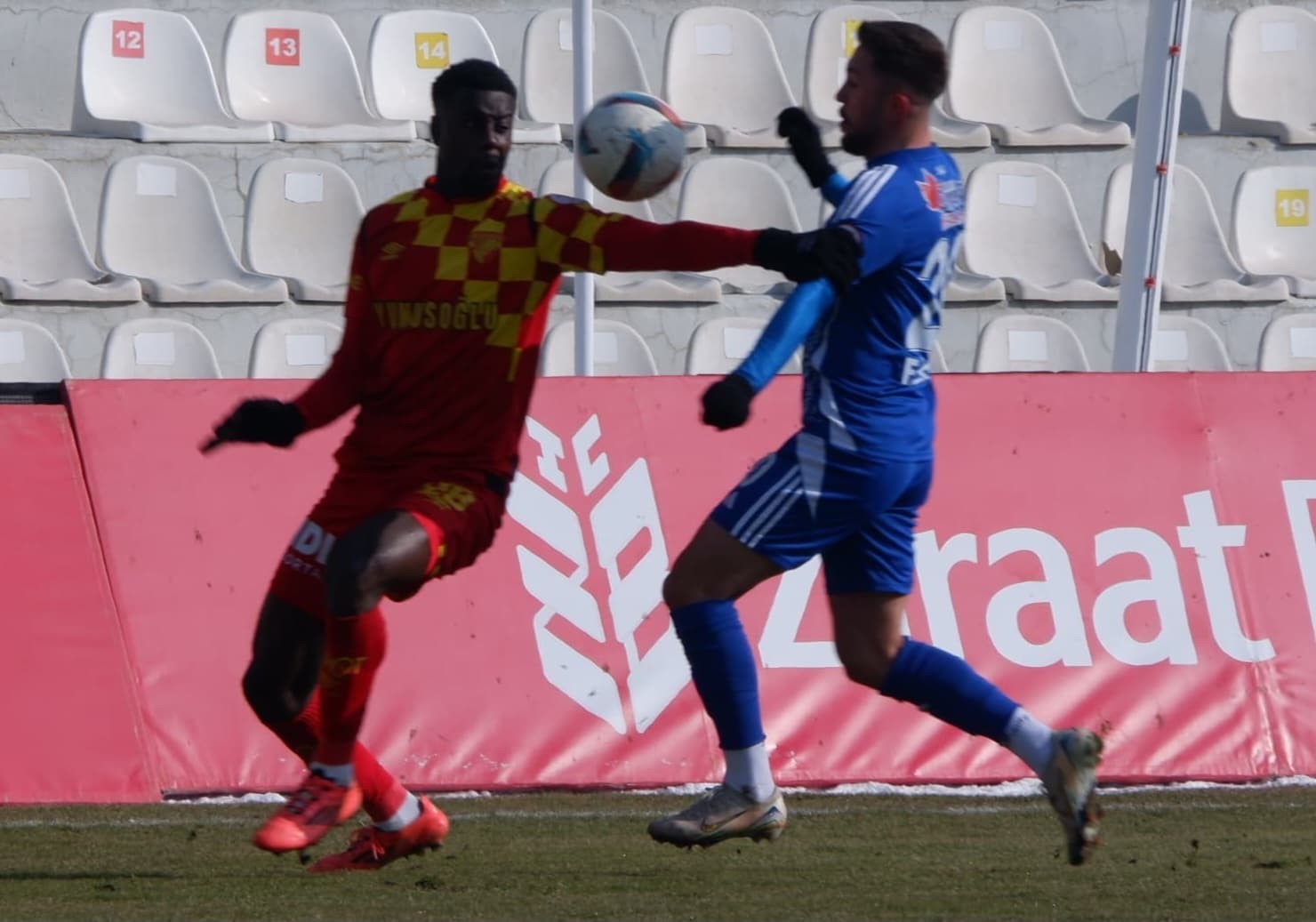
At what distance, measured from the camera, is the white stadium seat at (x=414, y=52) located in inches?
496

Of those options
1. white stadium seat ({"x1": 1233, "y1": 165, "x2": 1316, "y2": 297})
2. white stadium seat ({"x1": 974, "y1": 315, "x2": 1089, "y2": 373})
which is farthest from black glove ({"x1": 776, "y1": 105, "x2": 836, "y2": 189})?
white stadium seat ({"x1": 1233, "y1": 165, "x2": 1316, "y2": 297})

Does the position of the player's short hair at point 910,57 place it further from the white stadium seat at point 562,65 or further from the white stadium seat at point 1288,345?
the white stadium seat at point 562,65

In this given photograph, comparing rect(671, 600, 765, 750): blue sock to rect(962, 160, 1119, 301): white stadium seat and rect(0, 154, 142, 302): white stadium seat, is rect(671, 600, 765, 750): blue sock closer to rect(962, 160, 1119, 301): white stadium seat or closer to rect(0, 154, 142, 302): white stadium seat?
rect(0, 154, 142, 302): white stadium seat

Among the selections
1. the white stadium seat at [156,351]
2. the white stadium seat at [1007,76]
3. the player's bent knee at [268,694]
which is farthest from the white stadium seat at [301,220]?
the player's bent knee at [268,694]

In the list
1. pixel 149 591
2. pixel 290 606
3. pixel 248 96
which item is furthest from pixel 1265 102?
pixel 290 606

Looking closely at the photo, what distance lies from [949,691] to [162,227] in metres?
7.52

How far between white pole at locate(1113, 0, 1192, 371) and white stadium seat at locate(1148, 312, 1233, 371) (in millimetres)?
2722

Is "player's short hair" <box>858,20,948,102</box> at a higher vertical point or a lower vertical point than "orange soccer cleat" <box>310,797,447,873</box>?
higher

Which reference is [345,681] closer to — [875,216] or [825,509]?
[825,509]

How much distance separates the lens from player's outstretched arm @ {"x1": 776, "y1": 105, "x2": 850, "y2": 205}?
18.8 feet

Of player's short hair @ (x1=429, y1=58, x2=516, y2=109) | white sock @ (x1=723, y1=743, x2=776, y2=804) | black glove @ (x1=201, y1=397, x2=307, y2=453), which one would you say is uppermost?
player's short hair @ (x1=429, y1=58, x2=516, y2=109)

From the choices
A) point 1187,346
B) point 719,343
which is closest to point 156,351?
point 719,343

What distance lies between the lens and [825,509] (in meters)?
5.12

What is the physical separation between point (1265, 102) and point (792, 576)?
691 centimetres
